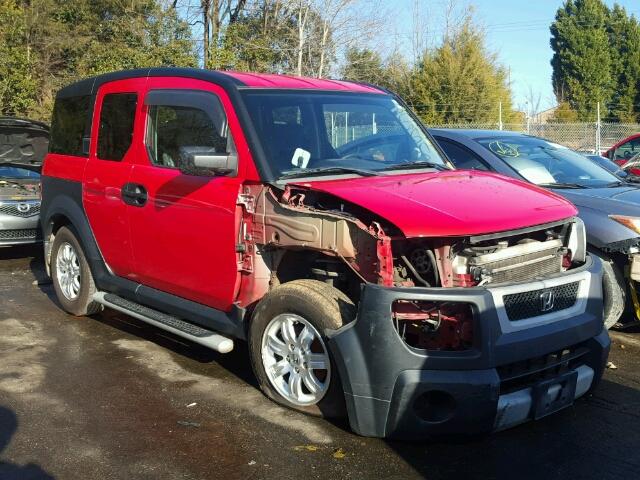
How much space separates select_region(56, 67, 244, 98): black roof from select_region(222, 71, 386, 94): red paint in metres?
0.10

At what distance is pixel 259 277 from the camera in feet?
15.4

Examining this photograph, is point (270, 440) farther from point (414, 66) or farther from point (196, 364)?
point (414, 66)

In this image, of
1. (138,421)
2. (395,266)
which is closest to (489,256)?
(395,266)

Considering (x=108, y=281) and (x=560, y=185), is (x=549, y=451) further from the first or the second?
(x=108, y=281)

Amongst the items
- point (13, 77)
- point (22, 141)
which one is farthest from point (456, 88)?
point (22, 141)

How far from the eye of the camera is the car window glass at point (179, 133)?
194 inches

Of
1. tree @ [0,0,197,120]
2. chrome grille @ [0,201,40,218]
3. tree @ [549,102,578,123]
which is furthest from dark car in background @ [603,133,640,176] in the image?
tree @ [549,102,578,123]

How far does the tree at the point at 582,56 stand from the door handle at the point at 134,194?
4909 centimetres

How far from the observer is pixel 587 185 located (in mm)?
6703

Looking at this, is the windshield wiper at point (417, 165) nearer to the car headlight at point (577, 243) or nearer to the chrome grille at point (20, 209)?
the car headlight at point (577, 243)

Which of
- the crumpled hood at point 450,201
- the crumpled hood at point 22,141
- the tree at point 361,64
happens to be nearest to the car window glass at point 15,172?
the crumpled hood at point 22,141

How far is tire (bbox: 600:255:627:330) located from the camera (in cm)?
583

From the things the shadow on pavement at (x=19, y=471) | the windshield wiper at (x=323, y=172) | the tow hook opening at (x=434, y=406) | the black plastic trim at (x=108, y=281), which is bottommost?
the shadow on pavement at (x=19, y=471)

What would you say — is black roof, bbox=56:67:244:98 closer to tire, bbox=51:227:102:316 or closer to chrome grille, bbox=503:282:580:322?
tire, bbox=51:227:102:316
